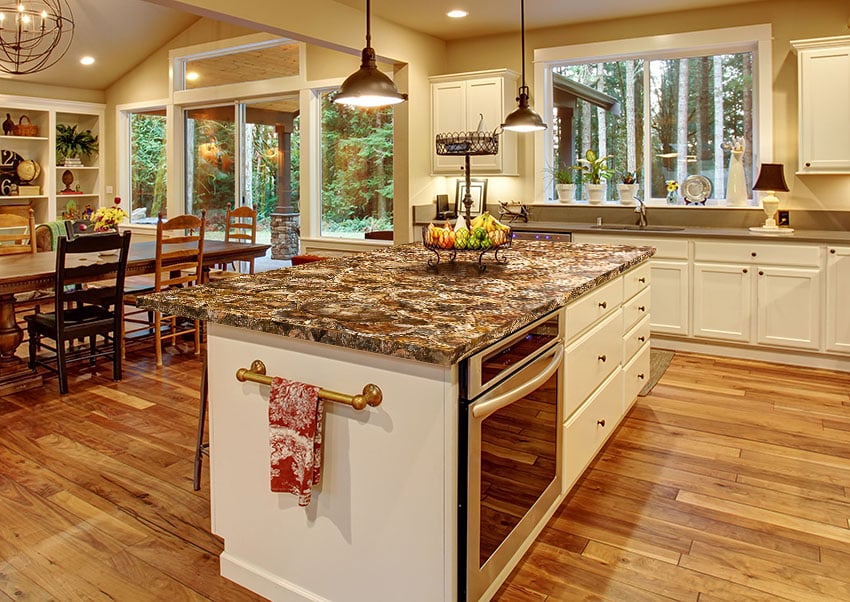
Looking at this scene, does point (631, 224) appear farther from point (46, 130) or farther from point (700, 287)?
point (46, 130)

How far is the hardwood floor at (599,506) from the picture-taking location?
2201mm

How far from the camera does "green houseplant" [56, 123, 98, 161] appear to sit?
28.3 ft

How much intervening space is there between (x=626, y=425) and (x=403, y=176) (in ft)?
10.8

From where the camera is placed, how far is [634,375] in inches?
141

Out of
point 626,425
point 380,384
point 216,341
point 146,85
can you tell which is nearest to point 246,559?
point 216,341

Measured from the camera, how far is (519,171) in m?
6.27

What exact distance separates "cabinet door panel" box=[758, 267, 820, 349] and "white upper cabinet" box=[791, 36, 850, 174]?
0.81 meters

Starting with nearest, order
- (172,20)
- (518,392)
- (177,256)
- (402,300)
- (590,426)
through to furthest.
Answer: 1. (518,392)
2. (402,300)
3. (590,426)
4. (177,256)
5. (172,20)

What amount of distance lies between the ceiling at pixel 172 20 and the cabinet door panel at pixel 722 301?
6.68ft

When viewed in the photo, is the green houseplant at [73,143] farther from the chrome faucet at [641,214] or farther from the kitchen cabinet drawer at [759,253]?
the kitchen cabinet drawer at [759,253]

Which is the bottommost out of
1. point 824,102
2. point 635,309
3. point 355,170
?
point 635,309

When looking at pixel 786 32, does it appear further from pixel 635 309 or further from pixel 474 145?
pixel 474 145

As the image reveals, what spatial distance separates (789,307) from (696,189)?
130cm

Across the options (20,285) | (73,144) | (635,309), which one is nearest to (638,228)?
(635,309)
